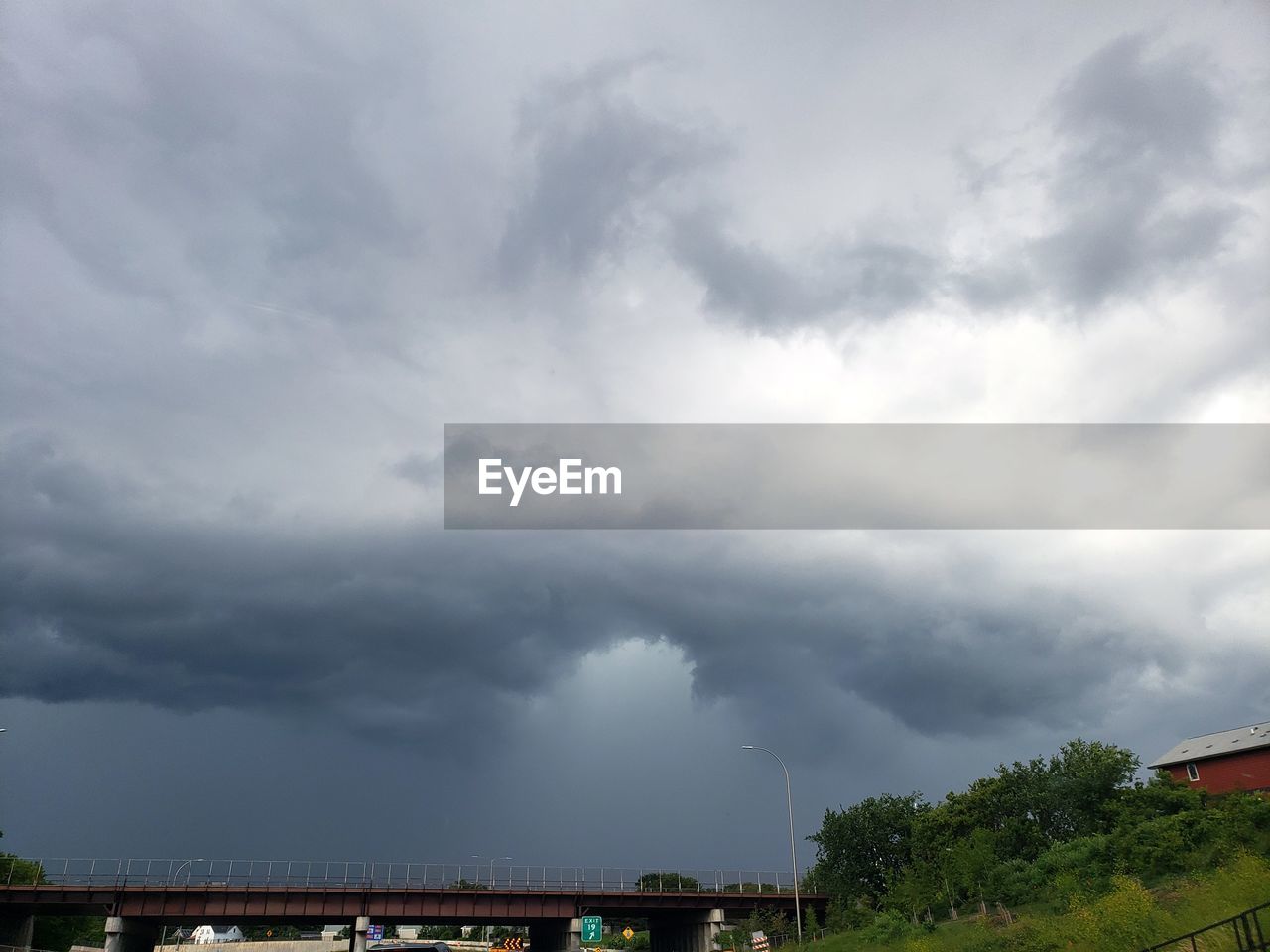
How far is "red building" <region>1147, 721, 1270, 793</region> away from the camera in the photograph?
286ft

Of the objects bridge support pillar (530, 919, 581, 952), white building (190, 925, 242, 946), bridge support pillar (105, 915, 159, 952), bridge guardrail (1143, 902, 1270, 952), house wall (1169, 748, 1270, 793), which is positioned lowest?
white building (190, 925, 242, 946)

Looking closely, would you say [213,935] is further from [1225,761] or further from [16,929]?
[1225,761]

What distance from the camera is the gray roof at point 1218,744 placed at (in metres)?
91.8

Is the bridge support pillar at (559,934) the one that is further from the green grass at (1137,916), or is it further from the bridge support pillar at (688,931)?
the green grass at (1137,916)

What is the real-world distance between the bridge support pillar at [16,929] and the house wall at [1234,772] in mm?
114070

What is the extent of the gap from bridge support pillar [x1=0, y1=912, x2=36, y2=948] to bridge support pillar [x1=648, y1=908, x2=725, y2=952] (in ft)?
218

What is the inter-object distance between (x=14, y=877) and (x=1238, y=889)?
13296 cm

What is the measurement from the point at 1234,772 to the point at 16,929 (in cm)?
12162

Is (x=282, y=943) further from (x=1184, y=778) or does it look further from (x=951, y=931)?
(x=1184, y=778)

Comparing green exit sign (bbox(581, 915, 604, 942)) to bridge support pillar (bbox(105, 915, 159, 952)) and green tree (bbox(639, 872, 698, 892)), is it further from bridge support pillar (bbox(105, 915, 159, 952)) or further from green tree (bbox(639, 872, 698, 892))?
bridge support pillar (bbox(105, 915, 159, 952))

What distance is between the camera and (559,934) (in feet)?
326

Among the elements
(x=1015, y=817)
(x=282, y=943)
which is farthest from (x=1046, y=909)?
(x=282, y=943)

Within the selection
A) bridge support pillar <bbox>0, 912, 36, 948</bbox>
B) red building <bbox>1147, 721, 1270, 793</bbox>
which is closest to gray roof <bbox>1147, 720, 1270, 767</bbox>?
red building <bbox>1147, 721, 1270, 793</bbox>

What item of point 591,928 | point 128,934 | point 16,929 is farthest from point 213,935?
point 591,928
